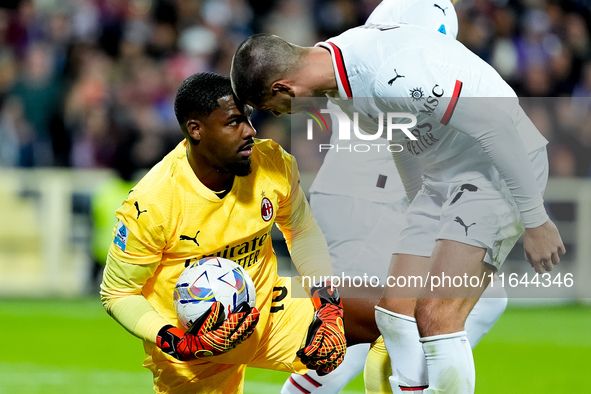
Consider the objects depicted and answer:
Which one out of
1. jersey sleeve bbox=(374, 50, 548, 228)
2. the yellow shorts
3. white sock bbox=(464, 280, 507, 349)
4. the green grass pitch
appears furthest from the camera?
the green grass pitch

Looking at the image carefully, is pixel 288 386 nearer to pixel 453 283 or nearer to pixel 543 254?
pixel 453 283

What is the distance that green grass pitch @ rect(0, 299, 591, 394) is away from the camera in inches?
260

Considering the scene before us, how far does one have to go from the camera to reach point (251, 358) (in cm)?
445

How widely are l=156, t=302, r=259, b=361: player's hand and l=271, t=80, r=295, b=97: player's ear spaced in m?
0.91

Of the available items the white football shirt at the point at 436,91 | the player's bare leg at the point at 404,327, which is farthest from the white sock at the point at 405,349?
the white football shirt at the point at 436,91

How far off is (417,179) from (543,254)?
880mm

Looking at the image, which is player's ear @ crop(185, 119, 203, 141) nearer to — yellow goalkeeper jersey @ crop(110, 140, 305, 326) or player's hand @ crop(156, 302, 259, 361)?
Result: yellow goalkeeper jersey @ crop(110, 140, 305, 326)

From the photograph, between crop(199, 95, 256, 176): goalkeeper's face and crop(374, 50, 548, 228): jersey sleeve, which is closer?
crop(374, 50, 548, 228): jersey sleeve

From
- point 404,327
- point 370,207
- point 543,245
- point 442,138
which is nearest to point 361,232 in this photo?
point 370,207

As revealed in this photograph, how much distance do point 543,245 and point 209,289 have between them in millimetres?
1436

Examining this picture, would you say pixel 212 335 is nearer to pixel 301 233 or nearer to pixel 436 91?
pixel 301 233

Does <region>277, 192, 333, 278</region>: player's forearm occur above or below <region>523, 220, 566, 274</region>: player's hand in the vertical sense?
below

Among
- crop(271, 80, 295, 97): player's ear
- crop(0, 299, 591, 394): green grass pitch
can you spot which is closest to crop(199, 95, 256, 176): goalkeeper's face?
crop(271, 80, 295, 97): player's ear

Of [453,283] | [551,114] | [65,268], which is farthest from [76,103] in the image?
[453,283]
